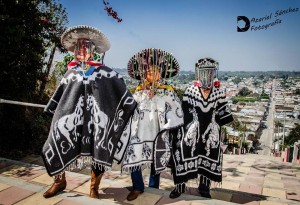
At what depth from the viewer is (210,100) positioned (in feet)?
12.4

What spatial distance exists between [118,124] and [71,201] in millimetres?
1046

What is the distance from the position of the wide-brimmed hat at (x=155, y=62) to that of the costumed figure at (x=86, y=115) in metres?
A: 0.52

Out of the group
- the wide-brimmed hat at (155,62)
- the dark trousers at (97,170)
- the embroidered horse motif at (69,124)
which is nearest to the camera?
the embroidered horse motif at (69,124)

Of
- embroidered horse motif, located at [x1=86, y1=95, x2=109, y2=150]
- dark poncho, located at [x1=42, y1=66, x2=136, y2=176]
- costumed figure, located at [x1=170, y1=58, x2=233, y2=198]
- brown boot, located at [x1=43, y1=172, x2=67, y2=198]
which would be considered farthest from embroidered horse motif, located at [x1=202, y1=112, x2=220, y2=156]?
brown boot, located at [x1=43, y1=172, x2=67, y2=198]

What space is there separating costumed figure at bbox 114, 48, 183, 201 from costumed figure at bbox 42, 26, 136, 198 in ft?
0.92

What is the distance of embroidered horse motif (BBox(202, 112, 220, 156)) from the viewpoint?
3.76 meters

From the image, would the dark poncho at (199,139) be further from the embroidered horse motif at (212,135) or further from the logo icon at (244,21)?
the logo icon at (244,21)

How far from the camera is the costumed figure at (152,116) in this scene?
11.3ft

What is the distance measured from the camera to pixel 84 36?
3361 millimetres

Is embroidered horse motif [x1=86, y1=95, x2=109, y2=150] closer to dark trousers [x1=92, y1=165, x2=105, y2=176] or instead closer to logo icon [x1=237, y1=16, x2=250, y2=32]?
dark trousers [x1=92, y1=165, x2=105, y2=176]

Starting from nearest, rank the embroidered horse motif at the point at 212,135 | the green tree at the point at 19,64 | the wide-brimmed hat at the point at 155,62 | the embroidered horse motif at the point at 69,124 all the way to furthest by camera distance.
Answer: the embroidered horse motif at the point at 69,124 → the wide-brimmed hat at the point at 155,62 → the embroidered horse motif at the point at 212,135 → the green tree at the point at 19,64

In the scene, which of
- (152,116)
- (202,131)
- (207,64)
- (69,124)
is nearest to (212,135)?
(202,131)

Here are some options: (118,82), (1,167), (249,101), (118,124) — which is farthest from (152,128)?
(249,101)

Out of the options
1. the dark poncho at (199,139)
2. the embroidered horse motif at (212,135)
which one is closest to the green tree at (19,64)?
the dark poncho at (199,139)
